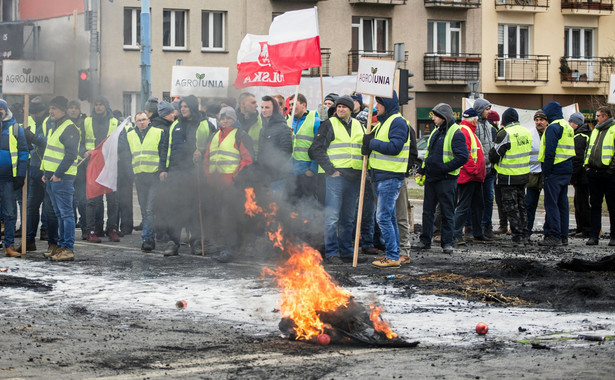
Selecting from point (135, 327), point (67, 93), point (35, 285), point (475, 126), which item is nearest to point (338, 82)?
point (475, 126)

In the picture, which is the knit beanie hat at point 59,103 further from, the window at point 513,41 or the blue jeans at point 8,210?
the window at point 513,41

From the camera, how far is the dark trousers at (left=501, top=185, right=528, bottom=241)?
46.9 ft

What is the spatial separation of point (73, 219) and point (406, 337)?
602 cm

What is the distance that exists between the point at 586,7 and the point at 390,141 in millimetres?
37347

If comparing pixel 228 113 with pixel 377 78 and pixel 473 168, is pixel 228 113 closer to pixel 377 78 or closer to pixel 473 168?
pixel 377 78

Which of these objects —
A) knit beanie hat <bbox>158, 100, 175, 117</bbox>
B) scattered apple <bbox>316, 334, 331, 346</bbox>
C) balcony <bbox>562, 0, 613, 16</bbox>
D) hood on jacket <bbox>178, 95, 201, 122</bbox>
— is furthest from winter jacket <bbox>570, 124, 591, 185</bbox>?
balcony <bbox>562, 0, 613, 16</bbox>

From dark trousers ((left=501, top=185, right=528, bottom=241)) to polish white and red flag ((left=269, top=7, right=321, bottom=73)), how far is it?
367 cm

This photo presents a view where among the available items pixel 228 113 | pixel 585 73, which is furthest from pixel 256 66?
pixel 585 73

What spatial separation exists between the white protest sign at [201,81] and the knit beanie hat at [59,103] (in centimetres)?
270

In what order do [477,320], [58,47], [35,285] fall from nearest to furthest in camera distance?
[477,320] → [35,285] → [58,47]

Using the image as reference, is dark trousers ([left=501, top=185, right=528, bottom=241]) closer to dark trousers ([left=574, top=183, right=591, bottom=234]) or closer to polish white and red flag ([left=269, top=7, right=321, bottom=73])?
dark trousers ([left=574, top=183, right=591, bottom=234])

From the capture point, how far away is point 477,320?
770cm

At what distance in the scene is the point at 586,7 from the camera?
1775 inches

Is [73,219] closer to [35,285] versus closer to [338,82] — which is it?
[35,285]
